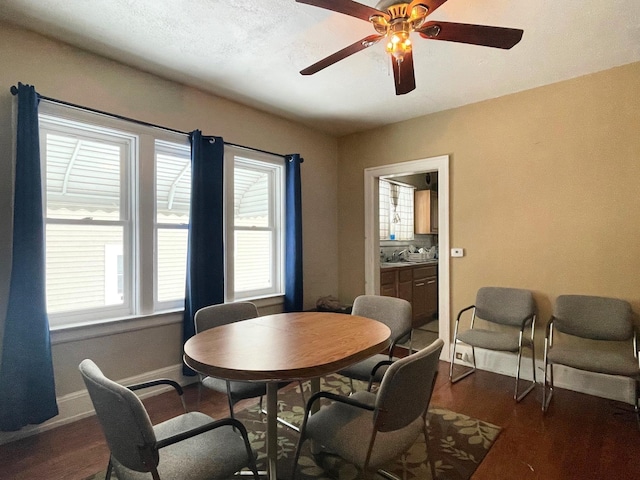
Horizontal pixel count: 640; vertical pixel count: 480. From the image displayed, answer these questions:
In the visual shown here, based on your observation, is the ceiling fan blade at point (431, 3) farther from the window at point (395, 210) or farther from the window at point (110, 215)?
the window at point (395, 210)

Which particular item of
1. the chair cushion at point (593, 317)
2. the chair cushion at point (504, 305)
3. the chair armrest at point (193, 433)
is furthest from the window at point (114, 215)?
the chair cushion at point (593, 317)

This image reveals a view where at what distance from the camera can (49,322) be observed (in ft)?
7.92

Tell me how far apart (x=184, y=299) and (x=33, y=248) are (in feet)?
3.87

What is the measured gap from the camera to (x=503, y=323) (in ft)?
10.3

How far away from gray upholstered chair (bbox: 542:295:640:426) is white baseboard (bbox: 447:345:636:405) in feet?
0.31

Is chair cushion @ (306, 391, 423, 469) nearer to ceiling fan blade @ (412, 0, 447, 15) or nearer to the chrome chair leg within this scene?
the chrome chair leg

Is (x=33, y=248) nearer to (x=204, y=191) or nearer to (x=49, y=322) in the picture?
(x=49, y=322)

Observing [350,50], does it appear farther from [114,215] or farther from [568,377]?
[568,377]

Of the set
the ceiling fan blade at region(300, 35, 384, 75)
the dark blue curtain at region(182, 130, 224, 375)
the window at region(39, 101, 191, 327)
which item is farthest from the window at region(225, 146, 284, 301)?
the ceiling fan blade at region(300, 35, 384, 75)

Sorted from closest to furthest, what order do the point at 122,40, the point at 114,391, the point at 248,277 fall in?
the point at 114,391 → the point at 122,40 → the point at 248,277

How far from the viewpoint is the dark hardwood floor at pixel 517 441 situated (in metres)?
1.92

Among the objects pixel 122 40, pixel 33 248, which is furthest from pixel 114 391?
pixel 122 40

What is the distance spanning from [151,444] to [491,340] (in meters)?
2.64

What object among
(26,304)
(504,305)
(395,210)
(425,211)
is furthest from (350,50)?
(425,211)
